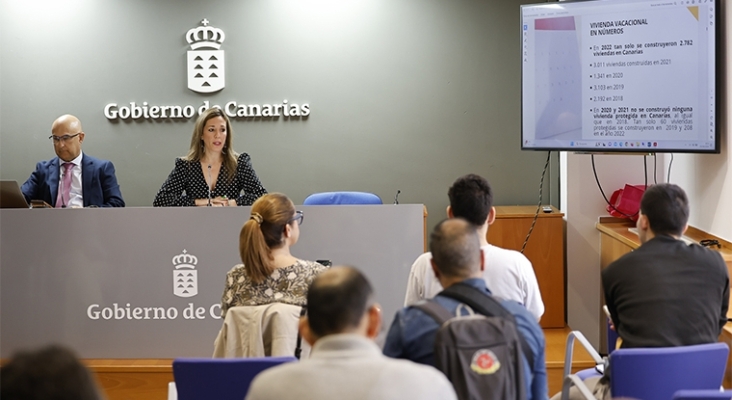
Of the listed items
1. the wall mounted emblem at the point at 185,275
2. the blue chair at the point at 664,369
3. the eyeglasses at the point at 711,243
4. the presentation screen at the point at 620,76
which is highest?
the presentation screen at the point at 620,76

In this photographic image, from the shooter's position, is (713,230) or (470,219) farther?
(713,230)

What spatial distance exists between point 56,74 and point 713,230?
5042 millimetres

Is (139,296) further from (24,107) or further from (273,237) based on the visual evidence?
(24,107)

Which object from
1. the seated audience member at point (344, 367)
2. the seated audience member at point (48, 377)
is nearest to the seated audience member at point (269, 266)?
the seated audience member at point (344, 367)

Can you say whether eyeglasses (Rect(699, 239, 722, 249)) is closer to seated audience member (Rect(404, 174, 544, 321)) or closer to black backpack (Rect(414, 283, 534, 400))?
seated audience member (Rect(404, 174, 544, 321))

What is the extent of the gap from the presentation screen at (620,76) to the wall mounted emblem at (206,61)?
266 cm

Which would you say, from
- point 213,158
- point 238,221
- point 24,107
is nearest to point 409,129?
point 213,158

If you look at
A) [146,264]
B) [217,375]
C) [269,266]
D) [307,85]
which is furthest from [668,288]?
[307,85]

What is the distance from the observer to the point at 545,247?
5.40 metres

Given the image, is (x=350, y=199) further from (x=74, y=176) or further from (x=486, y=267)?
(x=486, y=267)

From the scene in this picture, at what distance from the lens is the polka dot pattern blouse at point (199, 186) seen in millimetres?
4891

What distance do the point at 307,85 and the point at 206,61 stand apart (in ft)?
2.70

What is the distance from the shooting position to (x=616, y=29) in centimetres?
464

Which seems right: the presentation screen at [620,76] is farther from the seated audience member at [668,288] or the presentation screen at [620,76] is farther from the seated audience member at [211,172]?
the seated audience member at [211,172]
